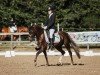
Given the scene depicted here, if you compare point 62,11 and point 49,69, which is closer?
point 49,69

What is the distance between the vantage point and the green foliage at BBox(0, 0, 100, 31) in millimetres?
36794

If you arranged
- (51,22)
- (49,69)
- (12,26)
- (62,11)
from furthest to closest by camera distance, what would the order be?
(62,11) < (12,26) < (51,22) < (49,69)

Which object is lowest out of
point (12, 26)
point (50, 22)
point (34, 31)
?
point (12, 26)

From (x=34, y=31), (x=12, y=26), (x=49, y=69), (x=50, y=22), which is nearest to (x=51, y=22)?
(x=50, y=22)

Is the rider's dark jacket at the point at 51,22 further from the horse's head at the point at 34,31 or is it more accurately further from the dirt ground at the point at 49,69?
the dirt ground at the point at 49,69

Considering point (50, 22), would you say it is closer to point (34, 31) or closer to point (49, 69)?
point (34, 31)

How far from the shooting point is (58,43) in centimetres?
1969

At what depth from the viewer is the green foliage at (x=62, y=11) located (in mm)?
36794

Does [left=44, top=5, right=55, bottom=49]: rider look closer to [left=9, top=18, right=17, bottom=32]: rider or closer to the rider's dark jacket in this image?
the rider's dark jacket

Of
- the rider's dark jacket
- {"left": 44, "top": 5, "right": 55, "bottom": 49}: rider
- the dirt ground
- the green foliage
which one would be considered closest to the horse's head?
{"left": 44, "top": 5, "right": 55, "bottom": 49}: rider

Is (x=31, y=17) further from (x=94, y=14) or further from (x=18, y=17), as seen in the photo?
(x=94, y=14)

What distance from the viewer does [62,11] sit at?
3728 centimetres

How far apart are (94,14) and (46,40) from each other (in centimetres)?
1929

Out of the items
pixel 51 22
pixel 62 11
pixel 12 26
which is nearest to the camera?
pixel 51 22
